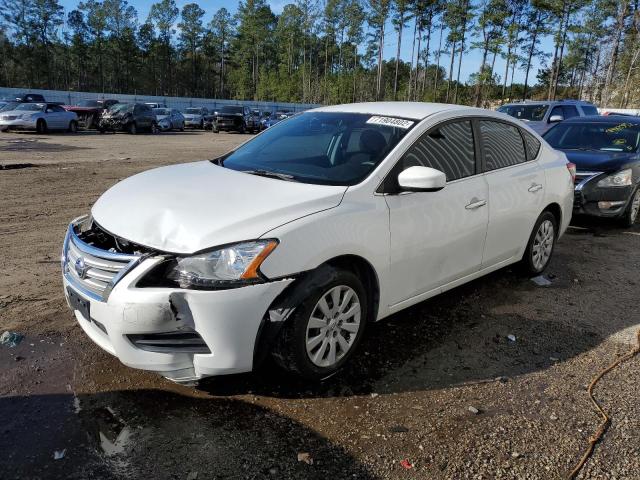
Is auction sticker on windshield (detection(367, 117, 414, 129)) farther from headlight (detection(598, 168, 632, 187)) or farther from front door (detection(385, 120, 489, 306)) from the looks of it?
headlight (detection(598, 168, 632, 187))

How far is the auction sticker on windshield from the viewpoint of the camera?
3.95m

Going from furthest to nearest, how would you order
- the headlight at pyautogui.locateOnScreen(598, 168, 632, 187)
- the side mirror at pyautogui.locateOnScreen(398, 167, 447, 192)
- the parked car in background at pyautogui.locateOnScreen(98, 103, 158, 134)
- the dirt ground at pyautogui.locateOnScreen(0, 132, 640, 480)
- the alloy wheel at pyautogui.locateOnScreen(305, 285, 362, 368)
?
the parked car in background at pyautogui.locateOnScreen(98, 103, 158, 134) < the headlight at pyautogui.locateOnScreen(598, 168, 632, 187) < the side mirror at pyautogui.locateOnScreen(398, 167, 447, 192) < the alloy wheel at pyautogui.locateOnScreen(305, 285, 362, 368) < the dirt ground at pyautogui.locateOnScreen(0, 132, 640, 480)

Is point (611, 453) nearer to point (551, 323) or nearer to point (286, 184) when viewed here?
point (551, 323)

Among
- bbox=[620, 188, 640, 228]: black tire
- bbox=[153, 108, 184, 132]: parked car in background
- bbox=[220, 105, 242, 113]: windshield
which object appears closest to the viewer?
bbox=[620, 188, 640, 228]: black tire

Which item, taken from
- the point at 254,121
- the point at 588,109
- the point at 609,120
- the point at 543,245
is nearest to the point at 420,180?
the point at 543,245

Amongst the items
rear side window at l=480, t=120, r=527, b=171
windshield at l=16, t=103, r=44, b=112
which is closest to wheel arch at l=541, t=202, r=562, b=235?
rear side window at l=480, t=120, r=527, b=171

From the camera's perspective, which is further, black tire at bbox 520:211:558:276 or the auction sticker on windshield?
black tire at bbox 520:211:558:276

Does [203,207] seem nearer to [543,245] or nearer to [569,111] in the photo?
[543,245]

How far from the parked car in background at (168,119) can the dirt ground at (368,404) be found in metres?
28.5

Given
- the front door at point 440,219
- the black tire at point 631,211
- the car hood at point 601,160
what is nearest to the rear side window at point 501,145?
the front door at point 440,219

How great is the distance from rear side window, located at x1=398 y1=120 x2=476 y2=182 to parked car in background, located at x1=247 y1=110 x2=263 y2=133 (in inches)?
1202

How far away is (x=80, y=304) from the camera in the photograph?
3121 mm

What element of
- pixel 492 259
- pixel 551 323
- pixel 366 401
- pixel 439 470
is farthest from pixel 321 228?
pixel 551 323

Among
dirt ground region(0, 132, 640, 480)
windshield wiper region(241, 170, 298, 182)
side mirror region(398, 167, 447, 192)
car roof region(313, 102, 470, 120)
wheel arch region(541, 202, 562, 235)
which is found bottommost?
dirt ground region(0, 132, 640, 480)
